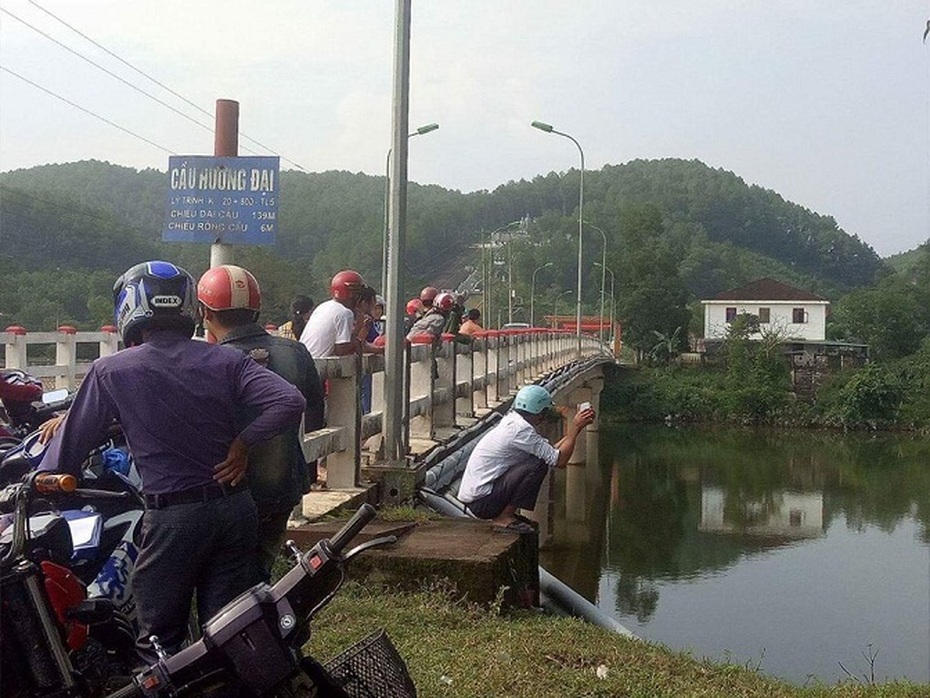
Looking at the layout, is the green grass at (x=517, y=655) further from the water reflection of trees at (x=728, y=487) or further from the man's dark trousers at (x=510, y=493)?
the water reflection of trees at (x=728, y=487)

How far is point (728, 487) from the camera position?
3691 cm

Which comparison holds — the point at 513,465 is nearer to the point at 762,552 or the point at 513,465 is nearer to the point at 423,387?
the point at 423,387

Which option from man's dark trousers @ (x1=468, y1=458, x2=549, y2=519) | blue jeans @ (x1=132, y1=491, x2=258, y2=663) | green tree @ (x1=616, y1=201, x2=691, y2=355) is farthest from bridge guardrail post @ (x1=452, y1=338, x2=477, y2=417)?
green tree @ (x1=616, y1=201, x2=691, y2=355)

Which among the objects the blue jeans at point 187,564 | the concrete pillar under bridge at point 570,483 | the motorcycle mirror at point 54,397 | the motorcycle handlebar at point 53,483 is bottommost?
the concrete pillar under bridge at point 570,483

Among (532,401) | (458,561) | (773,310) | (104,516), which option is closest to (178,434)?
(104,516)

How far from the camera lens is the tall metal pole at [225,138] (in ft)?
25.4

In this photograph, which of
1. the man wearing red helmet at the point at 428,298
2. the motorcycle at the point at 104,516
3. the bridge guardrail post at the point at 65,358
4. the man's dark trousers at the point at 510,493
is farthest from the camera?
the bridge guardrail post at the point at 65,358

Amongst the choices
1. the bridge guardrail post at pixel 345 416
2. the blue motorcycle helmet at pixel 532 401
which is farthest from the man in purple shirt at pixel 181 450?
the blue motorcycle helmet at pixel 532 401

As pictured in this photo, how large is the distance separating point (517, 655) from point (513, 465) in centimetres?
272

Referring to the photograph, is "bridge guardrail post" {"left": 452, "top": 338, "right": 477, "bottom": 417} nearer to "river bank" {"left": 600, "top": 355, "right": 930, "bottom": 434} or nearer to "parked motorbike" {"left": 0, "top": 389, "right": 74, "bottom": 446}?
"parked motorbike" {"left": 0, "top": 389, "right": 74, "bottom": 446}

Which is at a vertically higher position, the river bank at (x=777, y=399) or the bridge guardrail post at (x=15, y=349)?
the bridge guardrail post at (x=15, y=349)

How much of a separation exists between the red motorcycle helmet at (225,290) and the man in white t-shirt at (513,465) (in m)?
3.52

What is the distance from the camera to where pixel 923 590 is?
69.3 ft

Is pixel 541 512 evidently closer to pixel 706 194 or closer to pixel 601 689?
pixel 601 689
